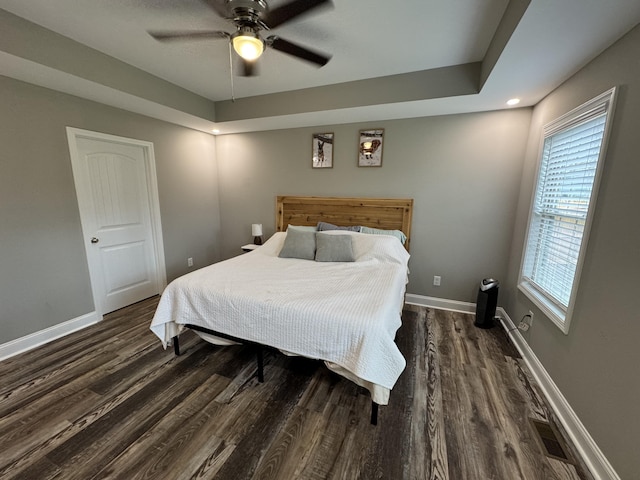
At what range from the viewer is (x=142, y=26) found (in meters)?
1.91

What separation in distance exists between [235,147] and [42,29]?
2.27 meters

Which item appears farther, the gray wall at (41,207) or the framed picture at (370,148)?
the framed picture at (370,148)

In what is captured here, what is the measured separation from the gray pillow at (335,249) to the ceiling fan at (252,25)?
1.68 meters

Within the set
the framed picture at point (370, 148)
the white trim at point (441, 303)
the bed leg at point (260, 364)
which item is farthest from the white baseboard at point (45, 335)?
the white trim at point (441, 303)

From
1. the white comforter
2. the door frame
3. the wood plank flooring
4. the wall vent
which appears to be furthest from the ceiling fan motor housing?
the wall vent

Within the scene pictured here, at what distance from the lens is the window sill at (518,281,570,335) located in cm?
176

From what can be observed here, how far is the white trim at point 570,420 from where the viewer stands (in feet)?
4.31

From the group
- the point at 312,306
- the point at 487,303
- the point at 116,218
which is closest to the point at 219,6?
the point at 312,306

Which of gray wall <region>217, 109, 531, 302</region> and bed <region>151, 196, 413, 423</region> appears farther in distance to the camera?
gray wall <region>217, 109, 531, 302</region>

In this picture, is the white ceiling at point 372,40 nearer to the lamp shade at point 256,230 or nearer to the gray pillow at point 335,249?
the gray pillow at point 335,249

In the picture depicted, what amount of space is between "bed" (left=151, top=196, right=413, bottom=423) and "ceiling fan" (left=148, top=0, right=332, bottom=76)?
1622mm

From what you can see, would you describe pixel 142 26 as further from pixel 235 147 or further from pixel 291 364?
pixel 291 364

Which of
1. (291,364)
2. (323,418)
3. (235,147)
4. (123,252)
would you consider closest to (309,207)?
(235,147)

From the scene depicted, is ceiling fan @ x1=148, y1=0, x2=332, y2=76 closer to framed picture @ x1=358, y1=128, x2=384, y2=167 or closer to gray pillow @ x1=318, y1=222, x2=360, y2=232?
framed picture @ x1=358, y1=128, x2=384, y2=167
